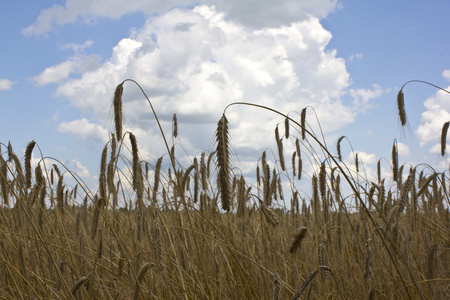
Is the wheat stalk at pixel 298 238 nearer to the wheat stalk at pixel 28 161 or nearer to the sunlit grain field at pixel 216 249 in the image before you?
the sunlit grain field at pixel 216 249

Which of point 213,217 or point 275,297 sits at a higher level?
point 213,217

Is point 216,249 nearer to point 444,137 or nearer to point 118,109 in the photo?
point 118,109

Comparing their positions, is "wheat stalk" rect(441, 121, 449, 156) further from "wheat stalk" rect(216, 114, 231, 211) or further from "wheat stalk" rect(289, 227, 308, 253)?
"wheat stalk" rect(216, 114, 231, 211)

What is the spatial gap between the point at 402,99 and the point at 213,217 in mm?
2513

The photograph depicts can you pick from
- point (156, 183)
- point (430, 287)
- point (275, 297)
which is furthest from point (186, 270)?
point (430, 287)

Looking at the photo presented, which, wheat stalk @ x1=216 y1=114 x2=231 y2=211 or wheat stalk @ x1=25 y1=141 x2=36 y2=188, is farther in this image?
wheat stalk @ x1=25 y1=141 x2=36 y2=188

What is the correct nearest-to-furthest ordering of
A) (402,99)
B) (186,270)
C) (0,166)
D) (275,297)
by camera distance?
(275,297), (186,270), (0,166), (402,99)

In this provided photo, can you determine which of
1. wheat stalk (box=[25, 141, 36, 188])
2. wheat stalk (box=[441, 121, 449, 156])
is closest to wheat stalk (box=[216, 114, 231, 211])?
wheat stalk (box=[25, 141, 36, 188])

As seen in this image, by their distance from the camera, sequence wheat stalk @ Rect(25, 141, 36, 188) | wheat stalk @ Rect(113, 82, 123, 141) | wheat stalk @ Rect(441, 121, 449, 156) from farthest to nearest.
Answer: wheat stalk @ Rect(441, 121, 449, 156) < wheat stalk @ Rect(25, 141, 36, 188) < wheat stalk @ Rect(113, 82, 123, 141)

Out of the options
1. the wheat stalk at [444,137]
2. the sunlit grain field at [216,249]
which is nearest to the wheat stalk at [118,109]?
the sunlit grain field at [216,249]

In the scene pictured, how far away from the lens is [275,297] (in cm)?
157

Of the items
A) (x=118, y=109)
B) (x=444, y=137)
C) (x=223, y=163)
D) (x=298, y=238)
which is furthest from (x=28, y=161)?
(x=444, y=137)

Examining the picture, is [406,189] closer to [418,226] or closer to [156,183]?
[418,226]

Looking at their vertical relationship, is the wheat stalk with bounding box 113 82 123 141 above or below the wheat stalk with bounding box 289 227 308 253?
above
